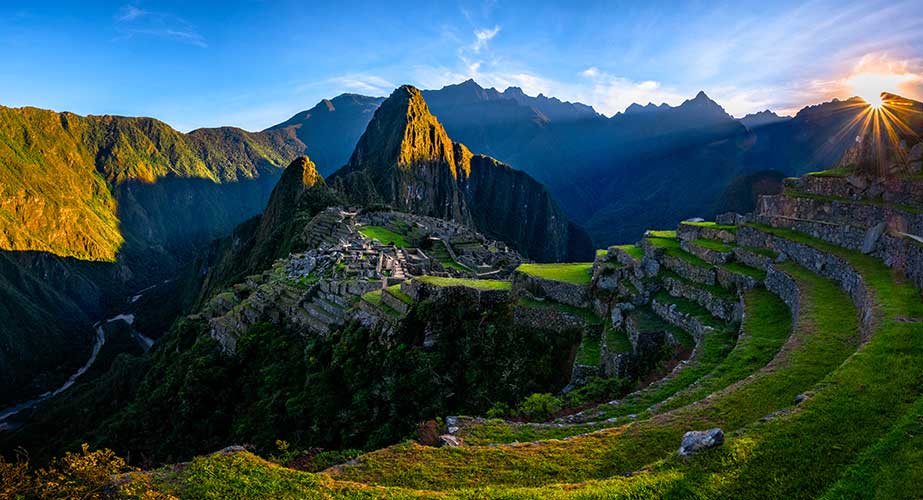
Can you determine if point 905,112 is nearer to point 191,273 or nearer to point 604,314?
point 604,314

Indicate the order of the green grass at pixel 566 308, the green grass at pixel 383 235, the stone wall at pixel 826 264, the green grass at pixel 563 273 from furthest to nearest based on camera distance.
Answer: the green grass at pixel 383 235
the green grass at pixel 563 273
the green grass at pixel 566 308
the stone wall at pixel 826 264

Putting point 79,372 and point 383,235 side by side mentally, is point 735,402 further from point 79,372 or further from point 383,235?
point 79,372

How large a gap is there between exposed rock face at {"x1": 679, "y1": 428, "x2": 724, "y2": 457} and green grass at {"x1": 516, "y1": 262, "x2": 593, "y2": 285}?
16.9 m

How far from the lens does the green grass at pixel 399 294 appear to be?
24634 millimetres

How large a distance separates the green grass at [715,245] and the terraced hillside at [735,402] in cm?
25

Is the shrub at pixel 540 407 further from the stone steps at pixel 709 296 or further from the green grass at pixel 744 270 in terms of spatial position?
the green grass at pixel 744 270

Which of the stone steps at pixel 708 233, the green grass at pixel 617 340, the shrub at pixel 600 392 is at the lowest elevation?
the shrub at pixel 600 392

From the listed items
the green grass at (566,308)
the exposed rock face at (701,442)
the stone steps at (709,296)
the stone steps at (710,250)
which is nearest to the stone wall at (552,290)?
the green grass at (566,308)

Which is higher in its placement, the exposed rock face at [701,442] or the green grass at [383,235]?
the green grass at [383,235]

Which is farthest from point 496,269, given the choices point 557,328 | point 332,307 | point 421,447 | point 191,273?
point 191,273

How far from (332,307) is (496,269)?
21.6m

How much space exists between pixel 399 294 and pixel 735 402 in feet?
62.1

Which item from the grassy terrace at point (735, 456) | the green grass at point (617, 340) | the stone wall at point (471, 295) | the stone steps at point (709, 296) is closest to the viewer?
the grassy terrace at point (735, 456)

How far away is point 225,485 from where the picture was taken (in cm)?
779
